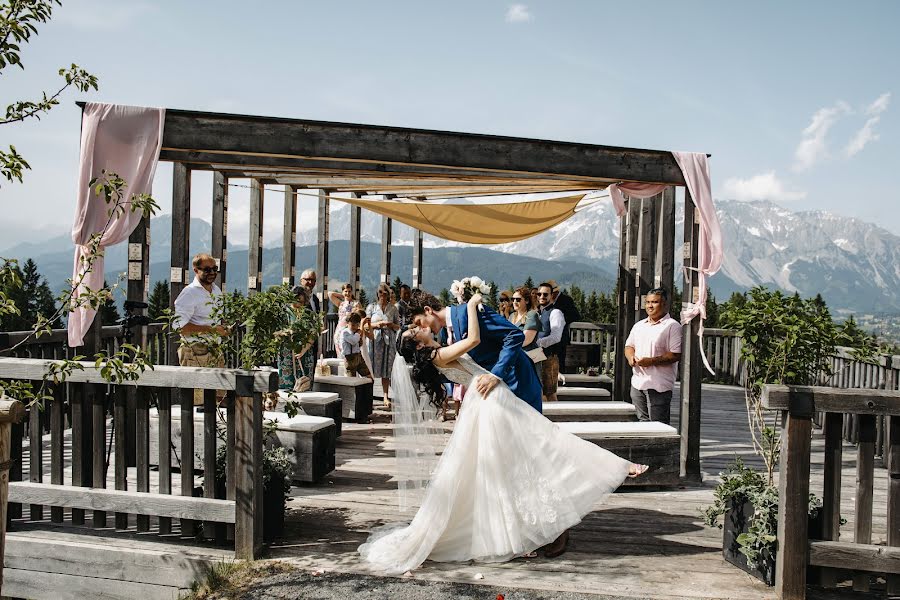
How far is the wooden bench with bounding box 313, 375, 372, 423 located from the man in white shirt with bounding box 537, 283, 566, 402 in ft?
7.04

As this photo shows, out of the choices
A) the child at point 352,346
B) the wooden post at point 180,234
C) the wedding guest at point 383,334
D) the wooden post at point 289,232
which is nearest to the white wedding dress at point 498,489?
the wooden post at point 180,234

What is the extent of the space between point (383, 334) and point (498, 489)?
5787 millimetres

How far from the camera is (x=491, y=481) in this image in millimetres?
4070

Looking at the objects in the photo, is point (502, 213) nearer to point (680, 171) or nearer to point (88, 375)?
point (680, 171)

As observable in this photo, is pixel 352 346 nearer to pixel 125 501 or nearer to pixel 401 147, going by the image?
pixel 401 147

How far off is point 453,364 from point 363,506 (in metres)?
1.51

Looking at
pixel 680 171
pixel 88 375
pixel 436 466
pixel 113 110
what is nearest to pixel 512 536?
pixel 436 466

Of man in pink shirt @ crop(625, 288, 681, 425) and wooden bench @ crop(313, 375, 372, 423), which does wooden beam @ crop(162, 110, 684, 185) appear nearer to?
man in pink shirt @ crop(625, 288, 681, 425)

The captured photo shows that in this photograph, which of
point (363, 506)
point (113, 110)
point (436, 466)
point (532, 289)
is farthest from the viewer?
point (532, 289)

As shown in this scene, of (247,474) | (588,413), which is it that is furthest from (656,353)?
(247,474)

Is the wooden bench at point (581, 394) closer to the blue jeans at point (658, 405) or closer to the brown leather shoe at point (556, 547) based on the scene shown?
the blue jeans at point (658, 405)

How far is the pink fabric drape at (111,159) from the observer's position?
18.4ft

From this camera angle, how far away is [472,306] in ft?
13.9

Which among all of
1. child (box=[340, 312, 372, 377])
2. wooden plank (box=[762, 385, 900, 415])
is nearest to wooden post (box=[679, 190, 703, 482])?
wooden plank (box=[762, 385, 900, 415])
